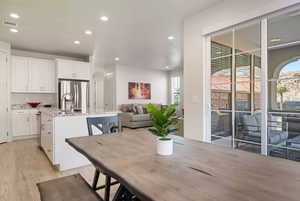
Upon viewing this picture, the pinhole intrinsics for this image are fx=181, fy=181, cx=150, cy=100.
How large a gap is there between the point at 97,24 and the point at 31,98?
143 inches

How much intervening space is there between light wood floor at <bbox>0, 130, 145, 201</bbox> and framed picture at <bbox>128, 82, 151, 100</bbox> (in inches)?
197

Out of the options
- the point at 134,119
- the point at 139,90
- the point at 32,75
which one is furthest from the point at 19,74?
the point at 139,90

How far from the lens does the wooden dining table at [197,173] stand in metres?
0.79

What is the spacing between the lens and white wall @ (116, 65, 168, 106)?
842 centimetres

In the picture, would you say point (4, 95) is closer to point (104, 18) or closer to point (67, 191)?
point (104, 18)

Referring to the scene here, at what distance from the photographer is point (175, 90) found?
9.88 m

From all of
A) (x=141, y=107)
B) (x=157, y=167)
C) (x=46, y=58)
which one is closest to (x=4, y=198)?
(x=157, y=167)

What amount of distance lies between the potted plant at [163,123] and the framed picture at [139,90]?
7381 millimetres

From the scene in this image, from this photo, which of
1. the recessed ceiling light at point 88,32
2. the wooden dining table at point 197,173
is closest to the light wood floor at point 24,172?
the wooden dining table at point 197,173

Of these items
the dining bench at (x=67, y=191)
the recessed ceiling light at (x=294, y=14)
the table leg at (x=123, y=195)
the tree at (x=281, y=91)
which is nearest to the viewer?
the dining bench at (x=67, y=191)

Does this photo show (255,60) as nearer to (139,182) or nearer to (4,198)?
(139,182)

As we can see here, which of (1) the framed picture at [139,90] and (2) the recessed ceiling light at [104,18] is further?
(1) the framed picture at [139,90]

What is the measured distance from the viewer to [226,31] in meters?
2.87

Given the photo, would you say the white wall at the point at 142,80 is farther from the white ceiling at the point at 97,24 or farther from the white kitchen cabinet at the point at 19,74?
the white kitchen cabinet at the point at 19,74
